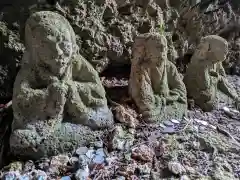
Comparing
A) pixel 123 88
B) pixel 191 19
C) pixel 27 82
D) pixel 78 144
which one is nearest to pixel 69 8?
pixel 123 88

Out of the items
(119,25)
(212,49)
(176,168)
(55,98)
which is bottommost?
(176,168)

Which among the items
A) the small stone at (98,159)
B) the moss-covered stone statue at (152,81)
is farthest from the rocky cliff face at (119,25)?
the small stone at (98,159)

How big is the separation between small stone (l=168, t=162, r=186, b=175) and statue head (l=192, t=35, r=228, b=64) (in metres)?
0.68

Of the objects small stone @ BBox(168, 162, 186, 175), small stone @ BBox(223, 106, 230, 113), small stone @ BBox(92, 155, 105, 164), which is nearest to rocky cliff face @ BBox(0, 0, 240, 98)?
small stone @ BBox(223, 106, 230, 113)

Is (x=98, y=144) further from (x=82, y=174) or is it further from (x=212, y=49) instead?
(x=212, y=49)

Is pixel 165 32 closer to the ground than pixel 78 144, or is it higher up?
higher up

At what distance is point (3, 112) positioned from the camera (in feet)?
4.51

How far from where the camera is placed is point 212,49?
1719mm

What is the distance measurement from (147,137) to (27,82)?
1.63 ft

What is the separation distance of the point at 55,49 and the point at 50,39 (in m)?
0.03

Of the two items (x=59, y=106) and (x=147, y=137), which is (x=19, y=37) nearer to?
(x=59, y=106)

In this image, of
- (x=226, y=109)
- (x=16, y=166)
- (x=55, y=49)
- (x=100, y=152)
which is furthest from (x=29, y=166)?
(x=226, y=109)

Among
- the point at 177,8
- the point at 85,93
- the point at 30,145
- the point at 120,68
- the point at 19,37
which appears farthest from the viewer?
the point at 177,8

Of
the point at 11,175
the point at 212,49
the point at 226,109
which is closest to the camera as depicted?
the point at 11,175
